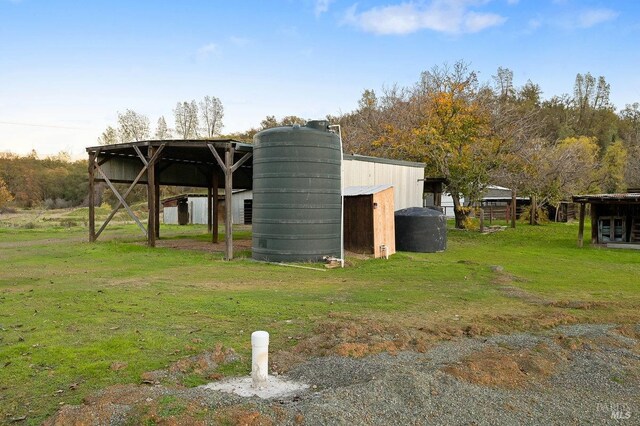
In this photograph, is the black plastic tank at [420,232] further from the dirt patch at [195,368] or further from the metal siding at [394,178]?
the dirt patch at [195,368]

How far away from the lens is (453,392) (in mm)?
4375

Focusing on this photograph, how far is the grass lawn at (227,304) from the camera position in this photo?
17.3ft

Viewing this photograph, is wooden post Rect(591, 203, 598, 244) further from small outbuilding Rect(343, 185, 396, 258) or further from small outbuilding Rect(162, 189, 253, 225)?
small outbuilding Rect(162, 189, 253, 225)

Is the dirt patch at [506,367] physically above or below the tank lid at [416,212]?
below

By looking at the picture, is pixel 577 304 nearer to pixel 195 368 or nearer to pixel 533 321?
pixel 533 321

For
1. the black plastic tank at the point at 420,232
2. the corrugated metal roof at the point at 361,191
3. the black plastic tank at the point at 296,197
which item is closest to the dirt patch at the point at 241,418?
the black plastic tank at the point at 296,197

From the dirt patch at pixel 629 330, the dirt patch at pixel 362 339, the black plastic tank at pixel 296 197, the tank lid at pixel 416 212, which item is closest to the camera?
the dirt patch at pixel 362 339

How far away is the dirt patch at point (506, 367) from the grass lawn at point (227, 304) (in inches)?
39.6

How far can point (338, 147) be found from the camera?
14914mm

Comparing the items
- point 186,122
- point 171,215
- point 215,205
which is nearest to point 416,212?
point 215,205

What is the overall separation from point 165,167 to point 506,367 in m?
20.2

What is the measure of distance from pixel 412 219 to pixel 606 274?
21.8 feet

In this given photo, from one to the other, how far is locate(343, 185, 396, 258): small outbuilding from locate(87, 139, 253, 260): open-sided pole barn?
11.6 feet

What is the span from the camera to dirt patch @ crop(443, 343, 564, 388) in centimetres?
470
